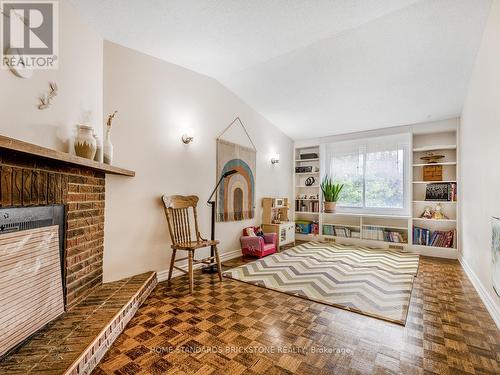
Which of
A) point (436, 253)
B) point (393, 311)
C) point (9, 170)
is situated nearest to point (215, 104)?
point (9, 170)

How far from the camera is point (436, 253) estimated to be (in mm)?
3996

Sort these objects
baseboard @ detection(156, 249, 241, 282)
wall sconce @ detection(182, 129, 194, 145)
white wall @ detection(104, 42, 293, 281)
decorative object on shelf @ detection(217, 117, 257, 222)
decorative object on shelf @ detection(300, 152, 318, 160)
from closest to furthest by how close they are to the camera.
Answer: white wall @ detection(104, 42, 293, 281) < baseboard @ detection(156, 249, 241, 282) < wall sconce @ detection(182, 129, 194, 145) < decorative object on shelf @ detection(217, 117, 257, 222) < decorative object on shelf @ detection(300, 152, 318, 160)

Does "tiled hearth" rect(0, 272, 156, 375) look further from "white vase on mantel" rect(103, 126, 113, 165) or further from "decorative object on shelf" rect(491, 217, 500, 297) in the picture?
"decorative object on shelf" rect(491, 217, 500, 297)

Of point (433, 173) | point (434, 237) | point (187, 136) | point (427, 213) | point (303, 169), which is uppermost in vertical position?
point (187, 136)

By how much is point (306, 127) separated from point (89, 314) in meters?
4.43

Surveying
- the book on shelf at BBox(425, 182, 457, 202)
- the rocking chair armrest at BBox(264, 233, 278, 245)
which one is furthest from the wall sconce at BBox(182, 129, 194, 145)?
the book on shelf at BBox(425, 182, 457, 202)

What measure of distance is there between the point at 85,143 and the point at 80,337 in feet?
4.27

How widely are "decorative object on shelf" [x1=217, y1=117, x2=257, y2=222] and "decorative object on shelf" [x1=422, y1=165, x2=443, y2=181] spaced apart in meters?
2.97

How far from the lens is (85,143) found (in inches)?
71.9

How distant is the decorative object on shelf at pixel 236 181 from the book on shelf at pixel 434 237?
9.32 ft

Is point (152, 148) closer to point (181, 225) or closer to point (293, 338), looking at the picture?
point (181, 225)

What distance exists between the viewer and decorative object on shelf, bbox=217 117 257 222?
358cm

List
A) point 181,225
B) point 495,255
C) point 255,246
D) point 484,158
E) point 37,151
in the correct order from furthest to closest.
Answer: point 255,246 < point 181,225 < point 484,158 < point 495,255 < point 37,151

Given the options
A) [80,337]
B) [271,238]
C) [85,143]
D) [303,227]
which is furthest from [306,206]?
[80,337]
